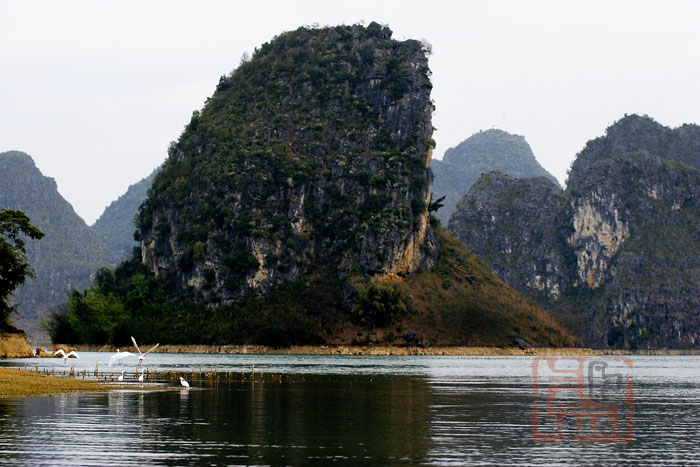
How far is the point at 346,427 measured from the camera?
51.3 m

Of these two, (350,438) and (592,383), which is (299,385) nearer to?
(592,383)

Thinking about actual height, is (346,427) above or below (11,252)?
below

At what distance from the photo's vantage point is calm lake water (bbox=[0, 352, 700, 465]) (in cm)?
4112

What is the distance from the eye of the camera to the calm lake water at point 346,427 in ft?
135

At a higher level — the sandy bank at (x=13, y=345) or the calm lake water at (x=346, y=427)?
the sandy bank at (x=13, y=345)

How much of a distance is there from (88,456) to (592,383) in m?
66.9

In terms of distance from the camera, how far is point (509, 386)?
90188 mm
